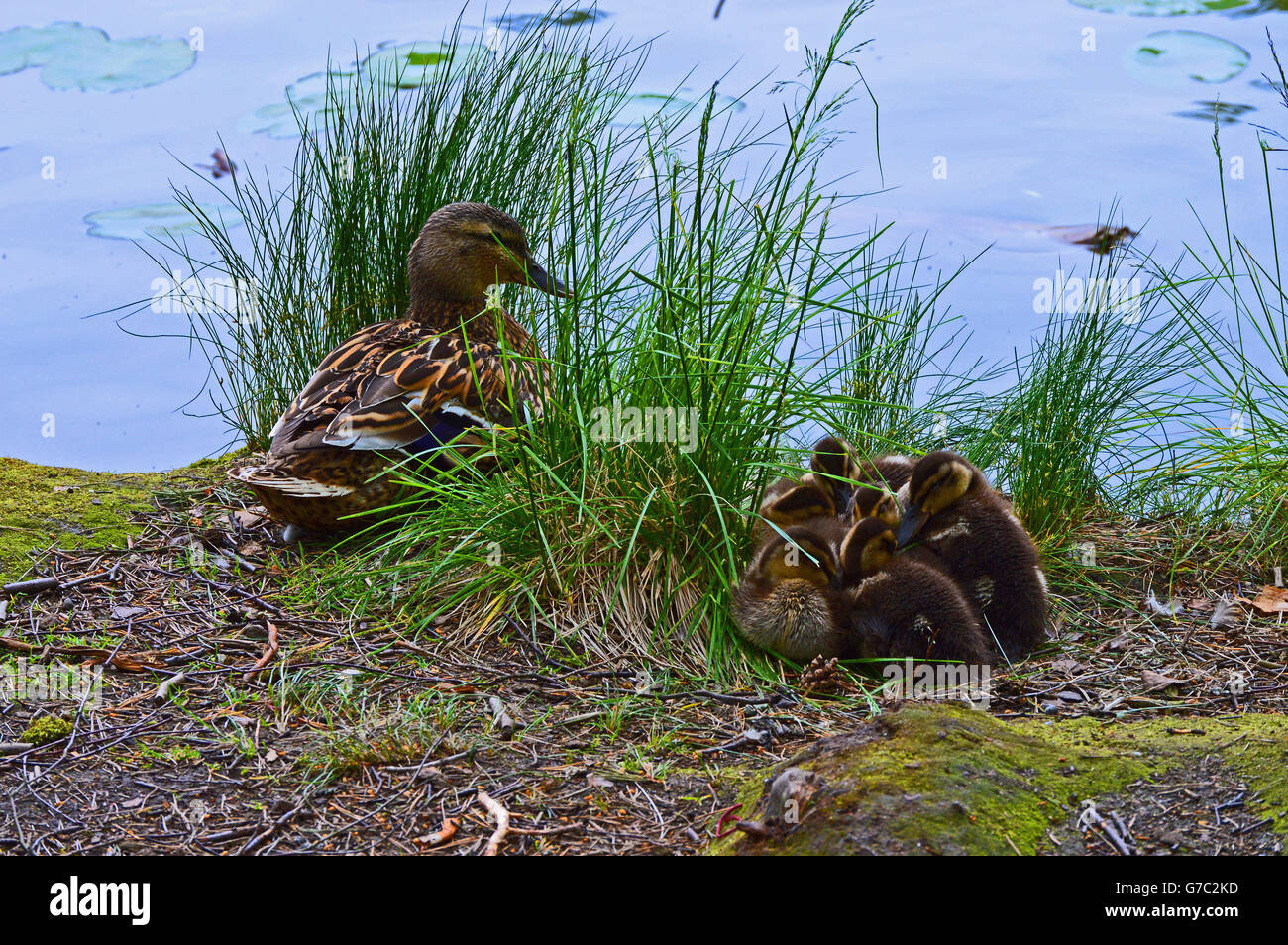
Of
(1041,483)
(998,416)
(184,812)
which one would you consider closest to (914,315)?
(998,416)

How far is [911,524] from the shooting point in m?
4.37

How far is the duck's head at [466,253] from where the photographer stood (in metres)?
5.40

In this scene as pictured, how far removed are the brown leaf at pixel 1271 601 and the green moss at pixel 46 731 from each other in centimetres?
423

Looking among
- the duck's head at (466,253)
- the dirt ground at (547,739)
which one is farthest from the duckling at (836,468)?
the duck's head at (466,253)

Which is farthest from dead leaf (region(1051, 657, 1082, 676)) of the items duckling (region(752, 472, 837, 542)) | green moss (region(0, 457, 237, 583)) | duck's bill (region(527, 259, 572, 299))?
green moss (region(0, 457, 237, 583))

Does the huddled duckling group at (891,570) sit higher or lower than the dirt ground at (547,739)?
higher

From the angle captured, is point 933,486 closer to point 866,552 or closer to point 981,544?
point 981,544

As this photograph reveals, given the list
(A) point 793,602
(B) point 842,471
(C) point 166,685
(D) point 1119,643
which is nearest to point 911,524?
(B) point 842,471

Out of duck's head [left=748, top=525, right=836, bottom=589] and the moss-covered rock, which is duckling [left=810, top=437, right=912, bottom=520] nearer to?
duck's head [left=748, top=525, right=836, bottom=589]

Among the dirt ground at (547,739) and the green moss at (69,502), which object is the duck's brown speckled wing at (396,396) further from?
the green moss at (69,502)

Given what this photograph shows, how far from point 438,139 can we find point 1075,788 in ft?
14.4

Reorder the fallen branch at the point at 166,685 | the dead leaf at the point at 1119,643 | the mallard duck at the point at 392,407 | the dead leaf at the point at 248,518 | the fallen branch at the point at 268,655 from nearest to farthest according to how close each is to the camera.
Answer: the fallen branch at the point at 166,685
the fallen branch at the point at 268,655
the dead leaf at the point at 1119,643
the mallard duck at the point at 392,407
the dead leaf at the point at 248,518

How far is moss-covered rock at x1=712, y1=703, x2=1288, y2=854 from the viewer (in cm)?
254

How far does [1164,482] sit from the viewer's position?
17.5 ft
